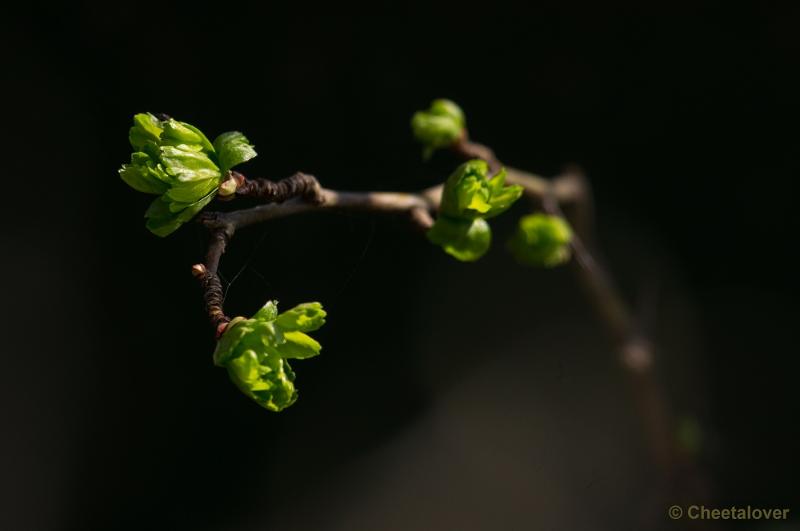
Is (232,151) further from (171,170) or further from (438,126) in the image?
(438,126)

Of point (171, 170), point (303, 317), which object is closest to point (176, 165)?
point (171, 170)

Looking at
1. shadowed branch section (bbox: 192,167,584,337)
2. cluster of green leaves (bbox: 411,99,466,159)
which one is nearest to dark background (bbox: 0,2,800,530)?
cluster of green leaves (bbox: 411,99,466,159)

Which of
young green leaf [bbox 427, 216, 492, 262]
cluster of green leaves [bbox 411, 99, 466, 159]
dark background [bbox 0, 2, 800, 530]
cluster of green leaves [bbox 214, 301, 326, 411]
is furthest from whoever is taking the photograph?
dark background [bbox 0, 2, 800, 530]

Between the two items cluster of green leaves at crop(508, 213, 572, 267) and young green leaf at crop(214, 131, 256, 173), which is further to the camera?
cluster of green leaves at crop(508, 213, 572, 267)

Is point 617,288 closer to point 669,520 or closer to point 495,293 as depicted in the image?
point 495,293

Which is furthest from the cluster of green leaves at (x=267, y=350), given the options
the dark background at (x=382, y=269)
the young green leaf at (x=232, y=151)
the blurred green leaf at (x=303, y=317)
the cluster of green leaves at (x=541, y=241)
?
the dark background at (x=382, y=269)

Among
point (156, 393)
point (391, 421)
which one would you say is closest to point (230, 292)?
point (156, 393)

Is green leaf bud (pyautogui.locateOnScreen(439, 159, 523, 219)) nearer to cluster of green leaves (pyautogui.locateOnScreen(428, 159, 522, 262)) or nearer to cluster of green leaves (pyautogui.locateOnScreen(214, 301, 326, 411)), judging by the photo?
cluster of green leaves (pyautogui.locateOnScreen(428, 159, 522, 262))
